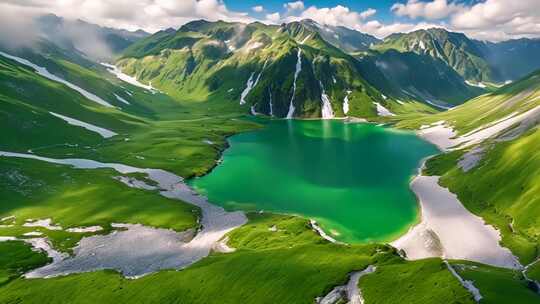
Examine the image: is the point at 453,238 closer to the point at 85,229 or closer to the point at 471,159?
the point at 471,159

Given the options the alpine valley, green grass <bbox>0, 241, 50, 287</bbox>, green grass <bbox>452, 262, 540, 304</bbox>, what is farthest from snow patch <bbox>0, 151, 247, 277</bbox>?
green grass <bbox>452, 262, 540, 304</bbox>

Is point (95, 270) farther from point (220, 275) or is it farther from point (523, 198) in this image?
point (523, 198)

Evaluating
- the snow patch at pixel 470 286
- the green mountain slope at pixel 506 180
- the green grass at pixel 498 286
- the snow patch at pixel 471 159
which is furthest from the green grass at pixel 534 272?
the snow patch at pixel 471 159

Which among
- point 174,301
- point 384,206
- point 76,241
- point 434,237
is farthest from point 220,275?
point 384,206

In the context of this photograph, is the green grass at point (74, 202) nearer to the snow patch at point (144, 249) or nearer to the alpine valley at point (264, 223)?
the alpine valley at point (264, 223)

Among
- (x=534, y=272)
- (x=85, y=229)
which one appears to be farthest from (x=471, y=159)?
(x=85, y=229)

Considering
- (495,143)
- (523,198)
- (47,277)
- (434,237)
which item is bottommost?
(47,277)
